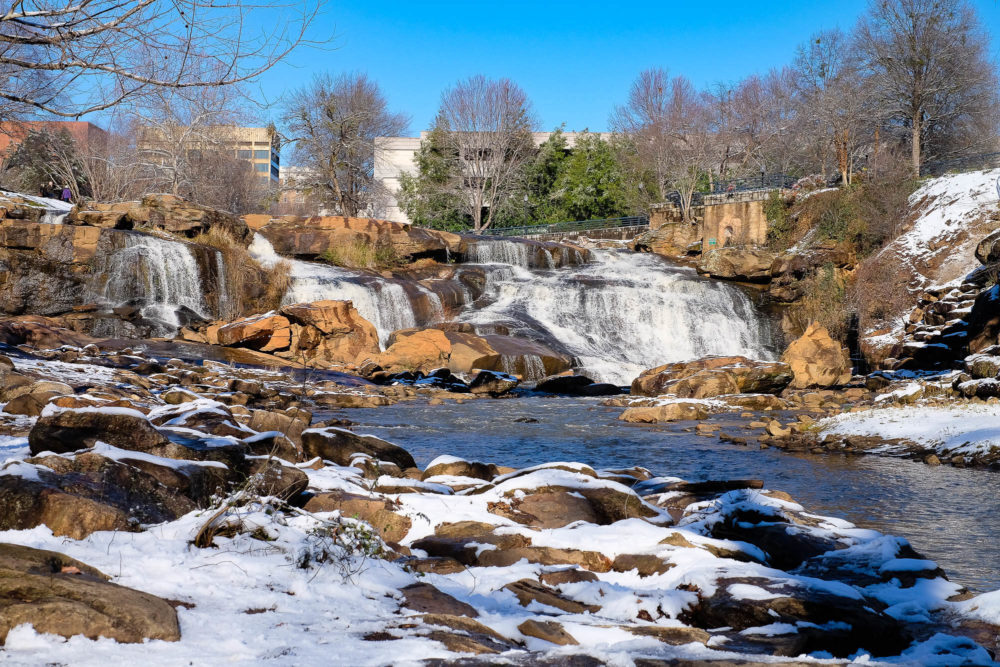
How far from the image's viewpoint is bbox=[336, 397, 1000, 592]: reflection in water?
607cm

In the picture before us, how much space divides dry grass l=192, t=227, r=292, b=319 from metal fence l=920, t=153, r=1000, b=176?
24.9 m

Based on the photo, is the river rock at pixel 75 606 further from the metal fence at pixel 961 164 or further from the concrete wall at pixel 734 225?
the metal fence at pixel 961 164

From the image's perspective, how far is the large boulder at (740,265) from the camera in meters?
26.7

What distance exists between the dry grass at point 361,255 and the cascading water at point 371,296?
2.59 meters

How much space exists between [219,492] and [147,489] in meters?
0.38

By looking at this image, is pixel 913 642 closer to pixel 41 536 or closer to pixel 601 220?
pixel 41 536

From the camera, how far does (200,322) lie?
67.3ft

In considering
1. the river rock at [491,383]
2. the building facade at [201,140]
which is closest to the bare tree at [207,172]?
the building facade at [201,140]

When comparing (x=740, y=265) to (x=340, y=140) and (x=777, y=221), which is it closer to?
(x=777, y=221)

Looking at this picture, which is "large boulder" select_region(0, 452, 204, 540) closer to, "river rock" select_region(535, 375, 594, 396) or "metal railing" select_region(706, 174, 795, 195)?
"river rock" select_region(535, 375, 594, 396)

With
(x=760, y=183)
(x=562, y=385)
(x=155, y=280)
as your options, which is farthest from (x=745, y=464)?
(x=760, y=183)

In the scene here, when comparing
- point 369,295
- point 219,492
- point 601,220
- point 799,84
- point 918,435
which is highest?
point 799,84

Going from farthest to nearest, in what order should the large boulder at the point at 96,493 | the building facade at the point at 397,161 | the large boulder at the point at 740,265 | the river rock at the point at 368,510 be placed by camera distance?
1. the building facade at the point at 397,161
2. the large boulder at the point at 740,265
3. the river rock at the point at 368,510
4. the large boulder at the point at 96,493

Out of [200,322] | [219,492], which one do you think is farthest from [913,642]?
[200,322]
